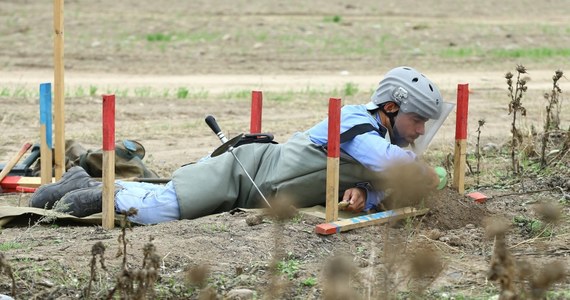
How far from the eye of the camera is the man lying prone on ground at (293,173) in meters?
5.68

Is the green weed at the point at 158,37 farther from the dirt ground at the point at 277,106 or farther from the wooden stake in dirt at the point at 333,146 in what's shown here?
→ the wooden stake in dirt at the point at 333,146

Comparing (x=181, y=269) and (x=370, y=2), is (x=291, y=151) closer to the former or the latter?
(x=181, y=269)

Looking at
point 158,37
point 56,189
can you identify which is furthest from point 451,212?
point 158,37

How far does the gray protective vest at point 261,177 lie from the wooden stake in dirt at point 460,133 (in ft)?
2.34

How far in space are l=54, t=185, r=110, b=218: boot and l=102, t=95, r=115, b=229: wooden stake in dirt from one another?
1.01ft

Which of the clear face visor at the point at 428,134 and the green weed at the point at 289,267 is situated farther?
the clear face visor at the point at 428,134

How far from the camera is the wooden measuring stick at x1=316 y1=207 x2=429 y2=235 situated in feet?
17.3

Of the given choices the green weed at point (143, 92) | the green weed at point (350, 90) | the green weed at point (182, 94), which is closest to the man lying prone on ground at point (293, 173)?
the green weed at point (182, 94)

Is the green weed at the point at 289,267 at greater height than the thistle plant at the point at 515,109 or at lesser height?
lesser

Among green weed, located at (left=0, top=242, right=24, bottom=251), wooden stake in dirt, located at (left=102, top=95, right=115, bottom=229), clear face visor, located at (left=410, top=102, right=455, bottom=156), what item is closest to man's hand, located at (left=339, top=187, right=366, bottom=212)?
clear face visor, located at (left=410, top=102, right=455, bottom=156)

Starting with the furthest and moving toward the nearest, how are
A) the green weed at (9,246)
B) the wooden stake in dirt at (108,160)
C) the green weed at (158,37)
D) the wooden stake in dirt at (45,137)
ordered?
the green weed at (158,37) < the wooden stake in dirt at (45,137) < the wooden stake in dirt at (108,160) < the green weed at (9,246)

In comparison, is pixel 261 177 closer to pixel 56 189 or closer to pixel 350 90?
pixel 56 189

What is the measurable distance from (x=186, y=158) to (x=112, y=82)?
5.37 meters

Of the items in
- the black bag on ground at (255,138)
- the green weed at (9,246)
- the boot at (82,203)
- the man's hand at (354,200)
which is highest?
the black bag on ground at (255,138)
